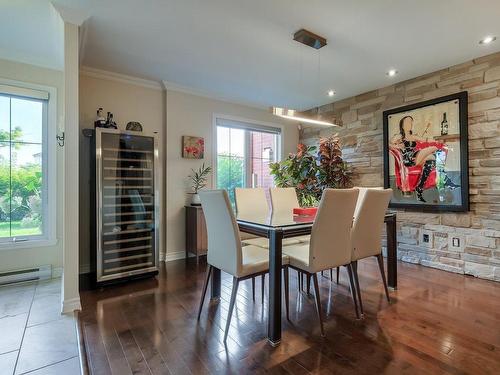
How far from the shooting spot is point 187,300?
248cm

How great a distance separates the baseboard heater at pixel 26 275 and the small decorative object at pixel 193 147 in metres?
2.14

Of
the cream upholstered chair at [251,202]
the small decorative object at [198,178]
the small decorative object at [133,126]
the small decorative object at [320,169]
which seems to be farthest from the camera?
the small decorative object at [320,169]

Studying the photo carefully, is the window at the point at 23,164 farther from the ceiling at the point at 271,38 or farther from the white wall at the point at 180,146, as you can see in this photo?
the white wall at the point at 180,146

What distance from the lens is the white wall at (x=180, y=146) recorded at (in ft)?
12.6

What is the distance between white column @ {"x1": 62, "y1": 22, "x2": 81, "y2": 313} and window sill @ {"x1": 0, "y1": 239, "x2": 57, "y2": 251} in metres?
1.16

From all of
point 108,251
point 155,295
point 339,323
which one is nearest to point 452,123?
point 339,323

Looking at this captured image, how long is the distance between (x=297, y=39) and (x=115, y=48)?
6.11ft

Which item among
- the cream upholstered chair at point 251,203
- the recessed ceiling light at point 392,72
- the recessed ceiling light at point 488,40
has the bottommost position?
the cream upholstered chair at point 251,203

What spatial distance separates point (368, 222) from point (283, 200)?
3.77 feet

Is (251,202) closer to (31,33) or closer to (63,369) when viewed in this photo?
(63,369)

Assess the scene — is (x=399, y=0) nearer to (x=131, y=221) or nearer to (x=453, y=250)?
(x=453, y=250)

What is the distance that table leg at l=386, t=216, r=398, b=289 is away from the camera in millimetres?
2693

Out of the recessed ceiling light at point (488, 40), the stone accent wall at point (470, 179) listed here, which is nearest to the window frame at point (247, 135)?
the stone accent wall at point (470, 179)

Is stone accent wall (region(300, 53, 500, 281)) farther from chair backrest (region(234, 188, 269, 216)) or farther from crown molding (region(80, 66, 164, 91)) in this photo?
crown molding (region(80, 66, 164, 91))
